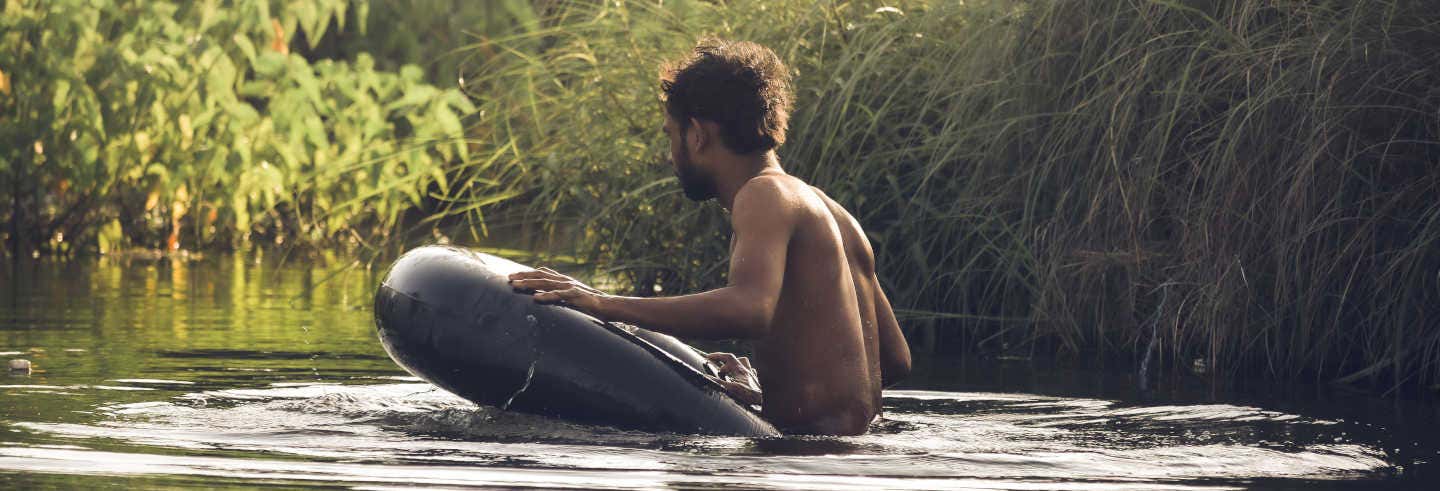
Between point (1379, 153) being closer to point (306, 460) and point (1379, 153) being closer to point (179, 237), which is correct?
point (306, 460)

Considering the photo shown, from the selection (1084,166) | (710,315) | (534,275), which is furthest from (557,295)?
(1084,166)

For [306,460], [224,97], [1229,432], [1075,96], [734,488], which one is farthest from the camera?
[224,97]

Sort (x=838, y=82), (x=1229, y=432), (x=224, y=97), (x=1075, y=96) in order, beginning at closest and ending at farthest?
1. (x=1229, y=432)
2. (x=1075, y=96)
3. (x=838, y=82)
4. (x=224, y=97)

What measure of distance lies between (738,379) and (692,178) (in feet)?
2.41

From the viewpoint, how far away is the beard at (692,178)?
6418 mm

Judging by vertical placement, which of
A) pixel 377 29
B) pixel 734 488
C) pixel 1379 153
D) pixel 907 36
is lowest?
pixel 734 488

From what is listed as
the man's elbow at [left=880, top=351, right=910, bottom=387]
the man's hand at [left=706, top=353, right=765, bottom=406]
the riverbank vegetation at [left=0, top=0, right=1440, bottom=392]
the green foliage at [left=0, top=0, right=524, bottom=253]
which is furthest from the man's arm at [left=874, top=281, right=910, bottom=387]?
the green foliage at [left=0, top=0, right=524, bottom=253]

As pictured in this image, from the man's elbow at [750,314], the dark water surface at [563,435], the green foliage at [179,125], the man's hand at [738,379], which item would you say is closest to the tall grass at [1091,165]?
the dark water surface at [563,435]

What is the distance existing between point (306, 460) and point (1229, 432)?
2718mm

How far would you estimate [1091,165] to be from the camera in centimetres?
873

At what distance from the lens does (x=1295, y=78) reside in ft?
26.6

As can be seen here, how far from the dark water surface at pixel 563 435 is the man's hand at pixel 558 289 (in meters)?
0.36

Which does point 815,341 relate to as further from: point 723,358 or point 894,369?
point 723,358

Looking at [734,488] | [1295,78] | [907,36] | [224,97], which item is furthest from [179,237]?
[734,488]
